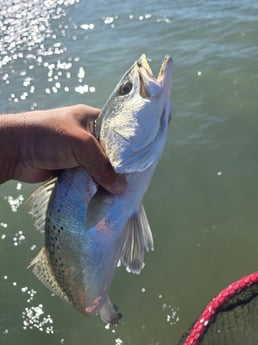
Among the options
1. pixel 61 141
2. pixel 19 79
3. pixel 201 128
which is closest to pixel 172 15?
pixel 19 79

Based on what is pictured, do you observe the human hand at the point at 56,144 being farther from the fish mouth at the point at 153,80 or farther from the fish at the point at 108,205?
the fish mouth at the point at 153,80

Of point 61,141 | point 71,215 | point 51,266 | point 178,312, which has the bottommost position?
point 178,312

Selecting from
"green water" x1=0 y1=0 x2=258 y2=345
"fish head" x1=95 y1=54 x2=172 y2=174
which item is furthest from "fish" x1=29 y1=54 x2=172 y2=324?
"green water" x1=0 y1=0 x2=258 y2=345

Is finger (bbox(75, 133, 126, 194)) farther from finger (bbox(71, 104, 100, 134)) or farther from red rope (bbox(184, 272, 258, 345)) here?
red rope (bbox(184, 272, 258, 345))

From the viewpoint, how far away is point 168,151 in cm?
616

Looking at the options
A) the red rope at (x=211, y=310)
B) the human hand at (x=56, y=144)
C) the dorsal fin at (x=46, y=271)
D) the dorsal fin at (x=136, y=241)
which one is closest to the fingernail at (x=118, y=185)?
the human hand at (x=56, y=144)

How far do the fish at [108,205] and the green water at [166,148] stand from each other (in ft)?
6.20

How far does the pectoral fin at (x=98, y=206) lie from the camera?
95.8 inches

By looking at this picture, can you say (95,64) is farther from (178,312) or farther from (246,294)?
(246,294)

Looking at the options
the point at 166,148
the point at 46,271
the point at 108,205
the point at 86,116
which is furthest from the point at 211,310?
the point at 166,148

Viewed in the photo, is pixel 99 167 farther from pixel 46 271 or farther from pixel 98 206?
pixel 46 271

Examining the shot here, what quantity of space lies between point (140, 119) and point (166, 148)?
383cm

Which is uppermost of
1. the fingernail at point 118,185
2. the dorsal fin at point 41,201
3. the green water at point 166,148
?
the fingernail at point 118,185

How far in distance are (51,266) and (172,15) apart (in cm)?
756
